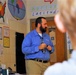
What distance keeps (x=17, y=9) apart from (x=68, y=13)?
4.04 metres

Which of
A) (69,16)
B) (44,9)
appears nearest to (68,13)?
(69,16)

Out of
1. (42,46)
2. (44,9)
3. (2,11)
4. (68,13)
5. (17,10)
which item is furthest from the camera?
(44,9)

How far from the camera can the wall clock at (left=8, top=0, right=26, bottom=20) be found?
4.37 metres

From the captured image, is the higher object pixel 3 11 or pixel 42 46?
pixel 3 11

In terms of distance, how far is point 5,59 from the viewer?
159 inches

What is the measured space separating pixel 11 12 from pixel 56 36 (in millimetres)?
1015

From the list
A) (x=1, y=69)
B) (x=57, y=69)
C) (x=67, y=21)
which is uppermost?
(x=67, y=21)

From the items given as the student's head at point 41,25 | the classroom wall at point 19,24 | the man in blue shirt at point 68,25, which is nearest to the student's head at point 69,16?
the man in blue shirt at point 68,25

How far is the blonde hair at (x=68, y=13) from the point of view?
570 millimetres

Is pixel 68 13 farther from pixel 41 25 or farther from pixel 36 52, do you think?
pixel 41 25

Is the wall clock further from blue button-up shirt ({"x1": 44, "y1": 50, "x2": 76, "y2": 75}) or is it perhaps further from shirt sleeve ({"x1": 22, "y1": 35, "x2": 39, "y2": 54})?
blue button-up shirt ({"x1": 44, "y1": 50, "x2": 76, "y2": 75})

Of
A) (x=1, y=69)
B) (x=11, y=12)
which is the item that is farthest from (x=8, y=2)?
(x=1, y=69)

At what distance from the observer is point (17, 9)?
4.57 metres

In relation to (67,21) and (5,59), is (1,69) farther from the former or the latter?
(67,21)
